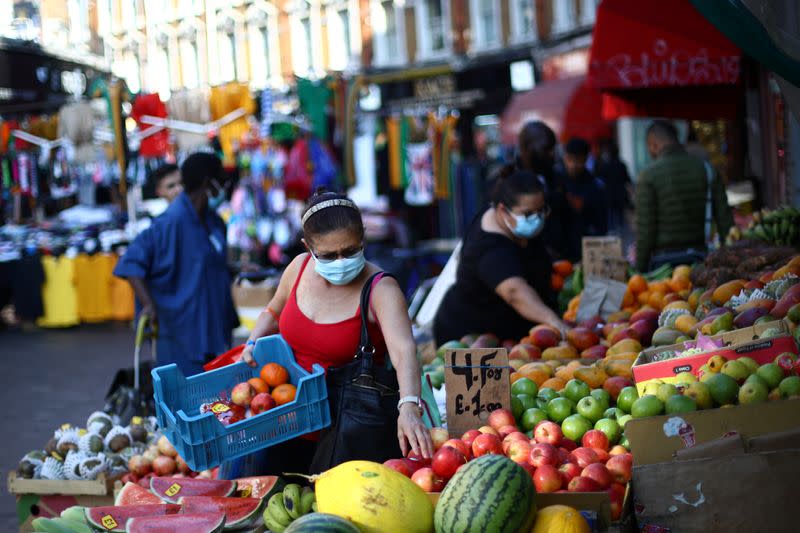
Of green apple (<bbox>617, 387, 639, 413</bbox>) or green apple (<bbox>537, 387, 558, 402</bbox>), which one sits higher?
green apple (<bbox>617, 387, 639, 413</bbox>)

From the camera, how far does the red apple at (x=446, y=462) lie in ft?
11.1

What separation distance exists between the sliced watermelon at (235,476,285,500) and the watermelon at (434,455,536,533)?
90 cm

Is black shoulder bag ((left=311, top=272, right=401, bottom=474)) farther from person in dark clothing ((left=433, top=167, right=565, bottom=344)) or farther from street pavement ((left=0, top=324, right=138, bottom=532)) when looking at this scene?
street pavement ((left=0, top=324, right=138, bottom=532))

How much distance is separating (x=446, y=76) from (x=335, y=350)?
22.2 metres

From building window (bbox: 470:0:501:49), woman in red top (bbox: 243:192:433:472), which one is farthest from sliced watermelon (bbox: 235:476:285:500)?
building window (bbox: 470:0:501:49)

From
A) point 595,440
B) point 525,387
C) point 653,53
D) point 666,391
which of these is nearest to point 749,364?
point 666,391

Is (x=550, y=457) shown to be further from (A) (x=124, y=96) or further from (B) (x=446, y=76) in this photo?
(B) (x=446, y=76)

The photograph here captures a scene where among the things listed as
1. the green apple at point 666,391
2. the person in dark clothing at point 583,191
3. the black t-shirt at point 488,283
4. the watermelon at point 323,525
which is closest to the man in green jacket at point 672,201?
the person in dark clothing at point 583,191

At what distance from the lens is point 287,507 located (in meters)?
3.32

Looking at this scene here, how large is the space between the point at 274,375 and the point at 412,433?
0.72 m

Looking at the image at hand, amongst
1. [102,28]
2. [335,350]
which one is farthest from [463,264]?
[102,28]

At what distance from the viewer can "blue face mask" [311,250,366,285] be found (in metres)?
3.76

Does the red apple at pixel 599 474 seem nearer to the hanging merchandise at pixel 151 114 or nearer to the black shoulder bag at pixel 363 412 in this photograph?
the black shoulder bag at pixel 363 412

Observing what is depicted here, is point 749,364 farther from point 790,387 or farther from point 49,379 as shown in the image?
point 49,379
